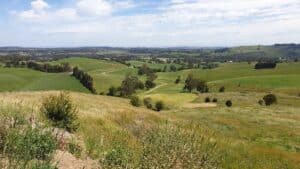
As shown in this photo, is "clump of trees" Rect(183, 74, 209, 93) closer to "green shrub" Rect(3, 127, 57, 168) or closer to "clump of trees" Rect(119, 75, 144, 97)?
"clump of trees" Rect(119, 75, 144, 97)

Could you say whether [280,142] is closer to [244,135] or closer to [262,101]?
[244,135]

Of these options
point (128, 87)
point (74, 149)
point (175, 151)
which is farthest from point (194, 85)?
point (175, 151)

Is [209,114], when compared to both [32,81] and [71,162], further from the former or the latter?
[32,81]

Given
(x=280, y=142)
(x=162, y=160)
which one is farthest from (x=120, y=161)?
(x=280, y=142)

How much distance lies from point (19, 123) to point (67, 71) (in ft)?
600

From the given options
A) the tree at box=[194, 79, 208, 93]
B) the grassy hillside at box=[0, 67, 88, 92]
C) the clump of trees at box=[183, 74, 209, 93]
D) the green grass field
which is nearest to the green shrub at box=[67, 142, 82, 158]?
the green grass field

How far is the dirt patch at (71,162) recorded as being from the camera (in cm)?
810

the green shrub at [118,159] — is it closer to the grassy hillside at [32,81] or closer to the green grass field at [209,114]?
the green grass field at [209,114]

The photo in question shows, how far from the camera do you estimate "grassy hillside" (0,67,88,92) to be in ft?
432

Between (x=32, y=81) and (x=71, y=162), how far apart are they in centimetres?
14261

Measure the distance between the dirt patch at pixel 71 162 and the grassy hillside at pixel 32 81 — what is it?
12013 centimetres

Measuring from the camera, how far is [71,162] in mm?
8539

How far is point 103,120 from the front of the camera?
17891mm

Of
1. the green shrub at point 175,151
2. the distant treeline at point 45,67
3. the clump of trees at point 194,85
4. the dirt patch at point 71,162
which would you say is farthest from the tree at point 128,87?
the green shrub at point 175,151
